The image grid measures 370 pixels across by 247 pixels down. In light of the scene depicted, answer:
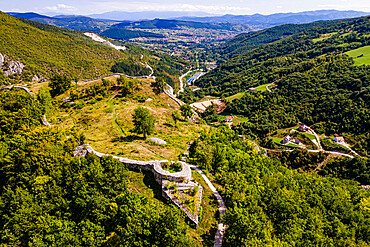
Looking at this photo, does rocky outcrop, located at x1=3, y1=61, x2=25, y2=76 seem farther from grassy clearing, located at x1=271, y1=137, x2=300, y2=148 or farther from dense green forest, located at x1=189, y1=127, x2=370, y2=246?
grassy clearing, located at x1=271, y1=137, x2=300, y2=148

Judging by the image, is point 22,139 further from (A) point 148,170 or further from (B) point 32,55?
(B) point 32,55

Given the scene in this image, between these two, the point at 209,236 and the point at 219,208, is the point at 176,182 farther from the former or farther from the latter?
the point at 209,236

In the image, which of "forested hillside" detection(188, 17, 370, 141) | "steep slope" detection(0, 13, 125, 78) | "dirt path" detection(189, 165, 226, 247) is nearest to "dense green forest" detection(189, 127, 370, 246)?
"dirt path" detection(189, 165, 226, 247)

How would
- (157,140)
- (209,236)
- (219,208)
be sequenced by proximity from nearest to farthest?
(209,236), (219,208), (157,140)

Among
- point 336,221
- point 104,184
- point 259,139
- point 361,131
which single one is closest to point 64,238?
point 104,184

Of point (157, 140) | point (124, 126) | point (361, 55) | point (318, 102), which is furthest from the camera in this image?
point (361, 55)

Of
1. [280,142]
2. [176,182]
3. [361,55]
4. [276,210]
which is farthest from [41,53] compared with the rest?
[361,55]

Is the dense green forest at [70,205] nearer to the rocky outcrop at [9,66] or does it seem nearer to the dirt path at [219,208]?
the dirt path at [219,208]
